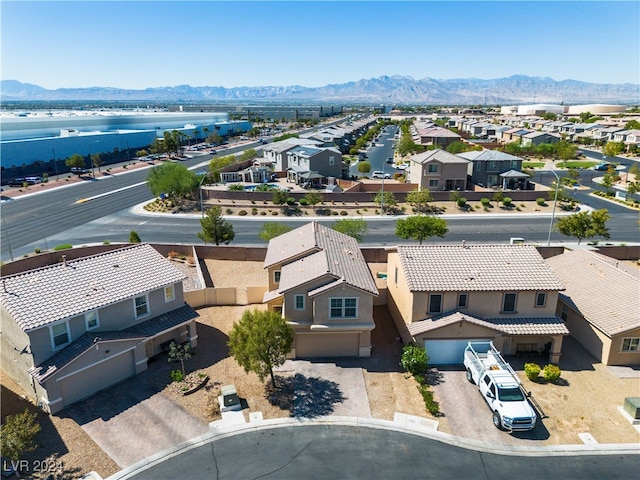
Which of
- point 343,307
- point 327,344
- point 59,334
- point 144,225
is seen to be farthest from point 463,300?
point 144,225

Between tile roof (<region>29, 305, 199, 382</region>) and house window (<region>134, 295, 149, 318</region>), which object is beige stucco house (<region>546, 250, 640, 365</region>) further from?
house window (<region>134, 295, 149, 318</region>)

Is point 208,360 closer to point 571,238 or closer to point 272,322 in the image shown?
point 272,322

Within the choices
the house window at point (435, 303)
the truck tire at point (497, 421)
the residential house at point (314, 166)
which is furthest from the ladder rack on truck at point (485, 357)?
the residential house at point (314, 166)

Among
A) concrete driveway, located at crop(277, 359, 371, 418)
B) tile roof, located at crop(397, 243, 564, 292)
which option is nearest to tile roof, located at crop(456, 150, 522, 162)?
tile roof, located at crop(397, 243, 564, 292)

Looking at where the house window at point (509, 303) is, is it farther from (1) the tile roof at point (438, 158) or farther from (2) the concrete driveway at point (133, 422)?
(1) the tile roof at point (438, 158)

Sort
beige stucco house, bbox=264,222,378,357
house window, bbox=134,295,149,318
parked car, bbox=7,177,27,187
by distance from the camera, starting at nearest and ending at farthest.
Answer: house window, bbox=134,295,149,318, beige stucco house, bbox=264,222,378,357, parked car, bbox=7,177,27,187

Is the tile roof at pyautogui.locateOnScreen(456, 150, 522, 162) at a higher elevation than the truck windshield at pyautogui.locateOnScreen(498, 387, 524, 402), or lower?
higher
